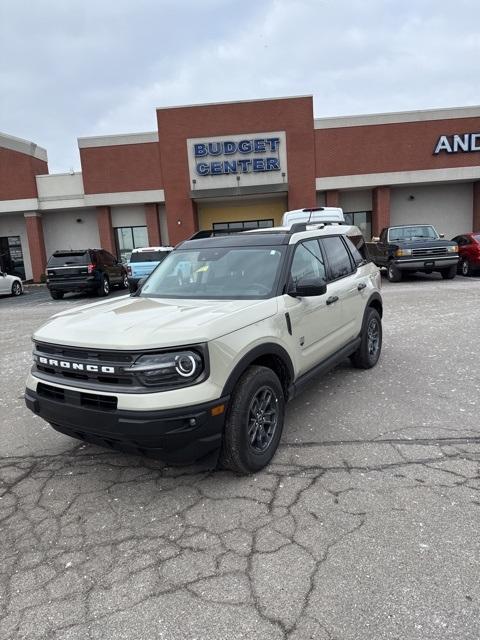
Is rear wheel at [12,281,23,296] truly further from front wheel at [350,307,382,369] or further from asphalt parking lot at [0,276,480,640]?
front wheel at [350,307,382,369]

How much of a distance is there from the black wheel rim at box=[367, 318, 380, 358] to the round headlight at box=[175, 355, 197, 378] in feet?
11.3

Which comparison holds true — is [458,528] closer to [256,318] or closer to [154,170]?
[256,318]

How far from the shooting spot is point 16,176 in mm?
24156

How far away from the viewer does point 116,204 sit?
944 inches

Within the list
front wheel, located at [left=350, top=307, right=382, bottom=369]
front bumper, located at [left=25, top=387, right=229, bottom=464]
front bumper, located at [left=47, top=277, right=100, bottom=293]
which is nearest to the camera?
front bumper, located at [left=25, top=387, right=229, bottom=464]

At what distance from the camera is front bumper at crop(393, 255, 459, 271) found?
14688mm

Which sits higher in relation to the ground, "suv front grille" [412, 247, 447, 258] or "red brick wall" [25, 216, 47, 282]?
"red brick wall" [25, 216, 47, 282]

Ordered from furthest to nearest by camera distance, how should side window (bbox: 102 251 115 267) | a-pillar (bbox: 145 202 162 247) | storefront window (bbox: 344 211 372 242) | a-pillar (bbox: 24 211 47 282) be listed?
storefront window (bbox: 344 211 372 242) → a-pillar (bbox: 24 211 47 282) → a-pillar (bbox: 145 202 162 247) → side window (bbox: 102 251 115 267)

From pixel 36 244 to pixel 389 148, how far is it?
63.1ft

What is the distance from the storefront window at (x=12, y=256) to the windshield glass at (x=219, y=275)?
83.0ft

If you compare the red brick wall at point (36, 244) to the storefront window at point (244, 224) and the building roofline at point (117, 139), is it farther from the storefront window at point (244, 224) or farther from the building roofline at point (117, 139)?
the storefront window at point (244, 224)

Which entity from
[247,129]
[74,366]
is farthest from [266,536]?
[247,129]

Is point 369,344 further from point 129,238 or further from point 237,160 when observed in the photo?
point 129,238

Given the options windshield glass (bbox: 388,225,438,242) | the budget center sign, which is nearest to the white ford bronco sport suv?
windshield glass (bbox: 388,225,438,242)
